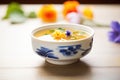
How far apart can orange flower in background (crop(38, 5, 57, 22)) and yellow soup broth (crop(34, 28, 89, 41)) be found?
373mm

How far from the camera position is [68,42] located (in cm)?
71

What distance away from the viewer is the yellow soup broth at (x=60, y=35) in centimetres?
75

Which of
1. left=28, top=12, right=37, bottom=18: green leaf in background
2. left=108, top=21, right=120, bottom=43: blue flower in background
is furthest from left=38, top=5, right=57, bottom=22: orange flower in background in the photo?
left=108, top=21, right=120, bottom=43: blue flower in background

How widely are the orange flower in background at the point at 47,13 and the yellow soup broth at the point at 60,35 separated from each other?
1.22 feet

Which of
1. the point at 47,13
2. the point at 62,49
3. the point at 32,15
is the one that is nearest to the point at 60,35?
the point at 62,49

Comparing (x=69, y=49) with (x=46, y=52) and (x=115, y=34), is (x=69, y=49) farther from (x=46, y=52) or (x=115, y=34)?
(x=115, y=34)

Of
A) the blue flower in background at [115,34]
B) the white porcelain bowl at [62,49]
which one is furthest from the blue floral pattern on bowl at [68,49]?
the blue flower in background at [115,34]

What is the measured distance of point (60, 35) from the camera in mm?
752

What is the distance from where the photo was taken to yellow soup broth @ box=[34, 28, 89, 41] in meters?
0.75

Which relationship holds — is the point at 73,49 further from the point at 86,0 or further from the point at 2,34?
the point at 86,0

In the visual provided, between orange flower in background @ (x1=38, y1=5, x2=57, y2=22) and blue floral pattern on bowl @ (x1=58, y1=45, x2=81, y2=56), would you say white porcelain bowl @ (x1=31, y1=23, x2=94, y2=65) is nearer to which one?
blue floral pattern on bowl @ (x1=58, y1=45, x2=81, y2=56)

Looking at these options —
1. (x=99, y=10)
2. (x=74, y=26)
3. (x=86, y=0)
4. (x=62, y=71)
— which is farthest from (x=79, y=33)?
(x=86, y=0)

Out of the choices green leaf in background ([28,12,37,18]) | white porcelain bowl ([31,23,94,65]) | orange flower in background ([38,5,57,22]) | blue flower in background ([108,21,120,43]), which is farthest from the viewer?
green leaf in background ([28,12,37,18])

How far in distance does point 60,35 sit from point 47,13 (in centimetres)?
50
